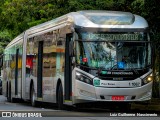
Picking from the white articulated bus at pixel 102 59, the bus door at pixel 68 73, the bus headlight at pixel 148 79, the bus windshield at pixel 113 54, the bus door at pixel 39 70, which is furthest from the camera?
the bus door at pixel 39 70

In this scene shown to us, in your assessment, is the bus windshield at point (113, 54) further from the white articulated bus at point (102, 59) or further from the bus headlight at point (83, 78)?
the bus headlight at point (83, 78)

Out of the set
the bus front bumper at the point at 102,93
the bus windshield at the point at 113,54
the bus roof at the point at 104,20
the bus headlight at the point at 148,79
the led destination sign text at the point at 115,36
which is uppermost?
the bus roof at the point at 104,20

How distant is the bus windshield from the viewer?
60.4ft

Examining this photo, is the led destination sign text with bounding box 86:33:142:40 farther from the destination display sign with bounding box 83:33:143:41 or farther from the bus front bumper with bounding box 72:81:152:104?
the bus front bumper with bounding box 72:81:152:104

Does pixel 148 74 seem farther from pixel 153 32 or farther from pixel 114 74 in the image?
pixel 153 32

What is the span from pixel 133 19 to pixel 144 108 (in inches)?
159

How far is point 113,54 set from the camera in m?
18.6

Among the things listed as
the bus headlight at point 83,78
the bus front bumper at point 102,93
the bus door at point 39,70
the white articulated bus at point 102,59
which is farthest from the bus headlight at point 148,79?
the bus door at point 39,70

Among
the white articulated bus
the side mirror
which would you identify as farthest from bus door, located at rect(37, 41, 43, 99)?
the side mirror

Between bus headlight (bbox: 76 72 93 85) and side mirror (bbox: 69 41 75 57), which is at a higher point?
side mirror (bbox: 69 41 75 57)

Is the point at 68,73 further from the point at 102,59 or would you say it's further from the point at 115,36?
the point at 115,36

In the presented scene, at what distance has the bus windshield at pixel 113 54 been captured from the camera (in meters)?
18.4

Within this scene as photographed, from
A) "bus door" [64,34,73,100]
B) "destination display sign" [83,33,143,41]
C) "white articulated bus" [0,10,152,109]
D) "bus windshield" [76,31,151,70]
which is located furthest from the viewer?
"bus door" [64,34,73,100]

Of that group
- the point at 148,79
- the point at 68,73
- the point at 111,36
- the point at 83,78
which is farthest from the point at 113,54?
the point at 68,73
